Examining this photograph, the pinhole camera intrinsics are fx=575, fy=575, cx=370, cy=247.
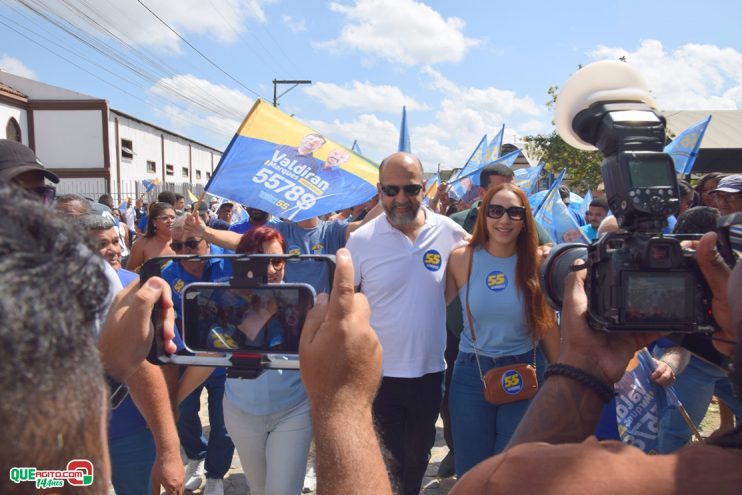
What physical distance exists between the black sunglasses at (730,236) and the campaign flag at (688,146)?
6.11 m

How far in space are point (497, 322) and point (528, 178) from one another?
5846mm

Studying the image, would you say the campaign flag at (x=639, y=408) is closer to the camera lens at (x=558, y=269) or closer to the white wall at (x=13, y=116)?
the camera lens at (x=558, y=269)

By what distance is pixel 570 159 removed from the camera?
904 inches

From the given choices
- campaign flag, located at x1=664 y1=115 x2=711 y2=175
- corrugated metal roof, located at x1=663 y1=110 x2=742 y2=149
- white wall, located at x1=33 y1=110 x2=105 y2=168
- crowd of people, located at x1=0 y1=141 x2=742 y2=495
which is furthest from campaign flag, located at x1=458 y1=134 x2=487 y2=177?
white wall, located at x1=33 y1=110 x2=105 y2=168

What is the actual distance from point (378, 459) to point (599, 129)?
1.15 m

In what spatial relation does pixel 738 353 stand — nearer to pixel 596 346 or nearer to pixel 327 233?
pixel 596 346

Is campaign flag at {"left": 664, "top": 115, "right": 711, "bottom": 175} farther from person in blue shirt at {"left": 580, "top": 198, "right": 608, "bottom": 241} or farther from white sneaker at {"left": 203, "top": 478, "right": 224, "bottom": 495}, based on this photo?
white sneaker at {"left": 203, "top": 478, "right": 224, "bottom": 495}

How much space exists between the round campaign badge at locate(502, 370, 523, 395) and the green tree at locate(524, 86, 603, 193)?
64.1 feet

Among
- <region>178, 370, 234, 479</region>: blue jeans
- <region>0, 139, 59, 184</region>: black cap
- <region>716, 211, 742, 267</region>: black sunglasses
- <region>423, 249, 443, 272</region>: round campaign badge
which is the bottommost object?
<region>178, 370, 234, 479</region>: blue jeans

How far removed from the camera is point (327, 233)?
432cm

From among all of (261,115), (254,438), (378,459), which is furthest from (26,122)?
(378,459)

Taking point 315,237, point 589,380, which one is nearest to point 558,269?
point 589,380

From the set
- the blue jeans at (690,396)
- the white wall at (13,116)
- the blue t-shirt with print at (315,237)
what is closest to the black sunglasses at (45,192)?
the blue t-shirt with print at (315,237)

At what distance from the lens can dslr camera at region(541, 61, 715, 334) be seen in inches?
57.5
